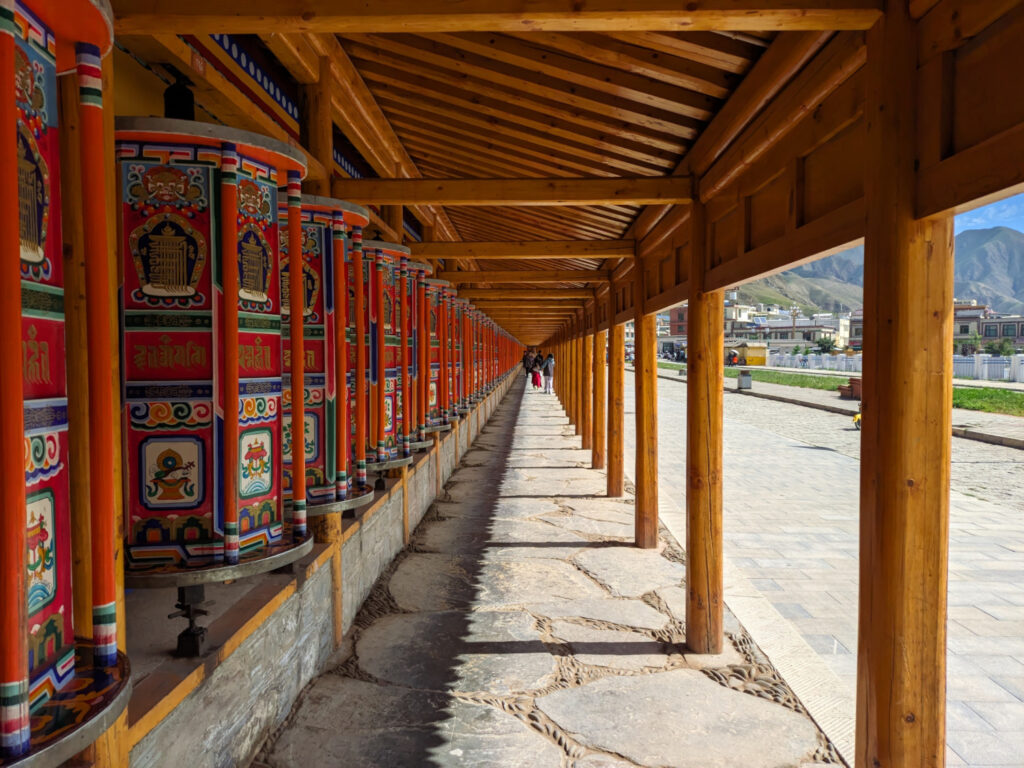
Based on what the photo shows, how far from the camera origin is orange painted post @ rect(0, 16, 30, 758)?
55.6 inches

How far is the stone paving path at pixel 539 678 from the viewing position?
3.26 metres

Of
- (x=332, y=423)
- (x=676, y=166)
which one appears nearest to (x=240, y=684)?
(x=332, y=423)

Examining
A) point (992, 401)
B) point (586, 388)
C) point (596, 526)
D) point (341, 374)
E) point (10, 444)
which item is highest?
point (341, 374)

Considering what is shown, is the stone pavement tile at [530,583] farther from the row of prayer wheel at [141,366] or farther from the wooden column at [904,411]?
the wooden column at [904,411]

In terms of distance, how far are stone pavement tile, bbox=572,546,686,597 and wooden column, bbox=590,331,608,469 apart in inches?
166

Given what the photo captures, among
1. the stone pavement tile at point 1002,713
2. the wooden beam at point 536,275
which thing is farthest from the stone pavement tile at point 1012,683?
the wooden beam at point 536,275

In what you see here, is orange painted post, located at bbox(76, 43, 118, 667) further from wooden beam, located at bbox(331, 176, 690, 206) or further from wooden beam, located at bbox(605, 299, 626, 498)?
wooden beam, located at bbox(605, 299, 626, 498)

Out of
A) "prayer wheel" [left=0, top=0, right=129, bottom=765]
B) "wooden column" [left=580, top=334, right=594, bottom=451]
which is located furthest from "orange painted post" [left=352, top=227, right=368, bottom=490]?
"wooden column" [left=580, top=334, right=594, bottom=451]

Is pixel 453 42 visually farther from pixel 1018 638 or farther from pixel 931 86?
pixel 1018 638

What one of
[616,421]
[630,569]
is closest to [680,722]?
[630,569]

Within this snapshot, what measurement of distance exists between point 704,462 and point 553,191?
1.93 metres

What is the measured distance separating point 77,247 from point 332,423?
6.57 feet

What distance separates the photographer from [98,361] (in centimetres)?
184

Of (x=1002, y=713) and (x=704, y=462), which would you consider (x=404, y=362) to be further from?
(x=1002, y=713)
